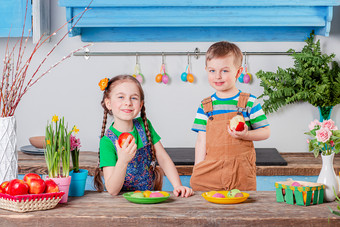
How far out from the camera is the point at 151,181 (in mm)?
2041

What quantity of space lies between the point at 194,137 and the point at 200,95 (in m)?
0.29

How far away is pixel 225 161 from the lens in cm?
219

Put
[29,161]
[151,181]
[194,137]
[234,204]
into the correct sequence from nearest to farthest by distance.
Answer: [234,204], [151,181], [29,161], [194,137]

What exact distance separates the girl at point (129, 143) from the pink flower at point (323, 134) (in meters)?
0.51

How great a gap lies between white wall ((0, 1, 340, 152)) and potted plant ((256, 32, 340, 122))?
0.10 metres

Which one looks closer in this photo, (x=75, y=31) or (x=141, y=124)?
(x=141, y=124)

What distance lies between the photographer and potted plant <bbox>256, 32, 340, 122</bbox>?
298 cm

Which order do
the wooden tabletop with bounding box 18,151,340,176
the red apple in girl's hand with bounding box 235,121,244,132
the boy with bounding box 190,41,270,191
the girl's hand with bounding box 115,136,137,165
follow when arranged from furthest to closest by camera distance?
the wooden tabletop with bounding box 18,151,340,176 → the boy with bounding box 190,41,270,191 → the red apple in girl's hand with bounding box 235,121,244,132 → the girl's hand with bounding box 115,136,137,165

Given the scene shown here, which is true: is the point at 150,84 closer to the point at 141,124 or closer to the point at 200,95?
the point at 200,95

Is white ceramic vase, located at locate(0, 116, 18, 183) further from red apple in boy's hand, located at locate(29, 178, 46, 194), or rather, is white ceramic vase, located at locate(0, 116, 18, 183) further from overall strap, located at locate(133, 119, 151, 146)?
overall strap, located at locate(133, 119, 151, 146)

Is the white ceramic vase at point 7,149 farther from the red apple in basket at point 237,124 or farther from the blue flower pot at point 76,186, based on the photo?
the red apple in basket at point 237,124

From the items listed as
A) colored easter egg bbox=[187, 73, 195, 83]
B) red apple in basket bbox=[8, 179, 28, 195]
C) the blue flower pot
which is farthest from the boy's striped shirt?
red apple in basket bbox=[8, 179, 28, 195]

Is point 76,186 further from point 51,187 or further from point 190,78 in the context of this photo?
point 190,78

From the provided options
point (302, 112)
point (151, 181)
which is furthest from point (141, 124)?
point (302, 112)
